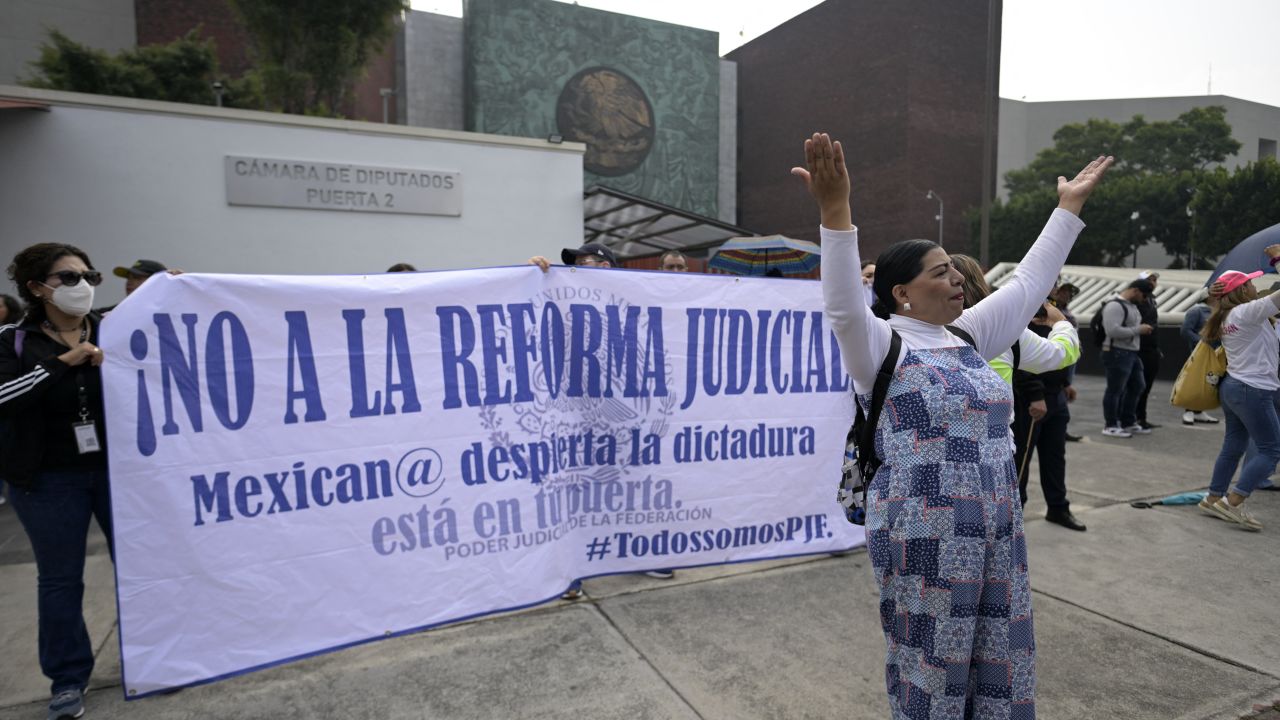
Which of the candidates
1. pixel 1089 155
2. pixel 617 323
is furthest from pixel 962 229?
pixel 617 323

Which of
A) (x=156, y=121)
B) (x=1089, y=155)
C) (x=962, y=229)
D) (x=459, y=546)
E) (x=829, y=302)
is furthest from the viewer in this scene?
(x=1089, y=155)

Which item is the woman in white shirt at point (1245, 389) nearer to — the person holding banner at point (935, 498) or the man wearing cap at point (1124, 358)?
the man wearing cap at point (1124, 358)

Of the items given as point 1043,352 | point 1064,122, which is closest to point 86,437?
point 1043,352

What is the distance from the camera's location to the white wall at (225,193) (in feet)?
29.7

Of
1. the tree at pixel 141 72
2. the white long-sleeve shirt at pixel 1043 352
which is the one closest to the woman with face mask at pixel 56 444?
the white long-sleeve shirt at pixel 1043 352

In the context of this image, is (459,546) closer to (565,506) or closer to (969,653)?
(565,506)

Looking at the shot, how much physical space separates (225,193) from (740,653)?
973 cm

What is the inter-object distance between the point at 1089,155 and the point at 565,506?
2357 inches

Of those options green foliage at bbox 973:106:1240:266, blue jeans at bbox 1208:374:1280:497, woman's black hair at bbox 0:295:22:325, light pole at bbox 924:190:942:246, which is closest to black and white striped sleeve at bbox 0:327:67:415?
woman's black hair at bbox 0:295:22:325

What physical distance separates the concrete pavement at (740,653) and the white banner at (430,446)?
17 centimetres

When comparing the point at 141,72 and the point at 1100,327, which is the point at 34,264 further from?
the point at 141,72

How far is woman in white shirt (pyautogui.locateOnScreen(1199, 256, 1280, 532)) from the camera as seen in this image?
4.91 metres

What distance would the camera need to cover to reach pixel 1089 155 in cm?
5159

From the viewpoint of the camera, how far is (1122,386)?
8.60 m
